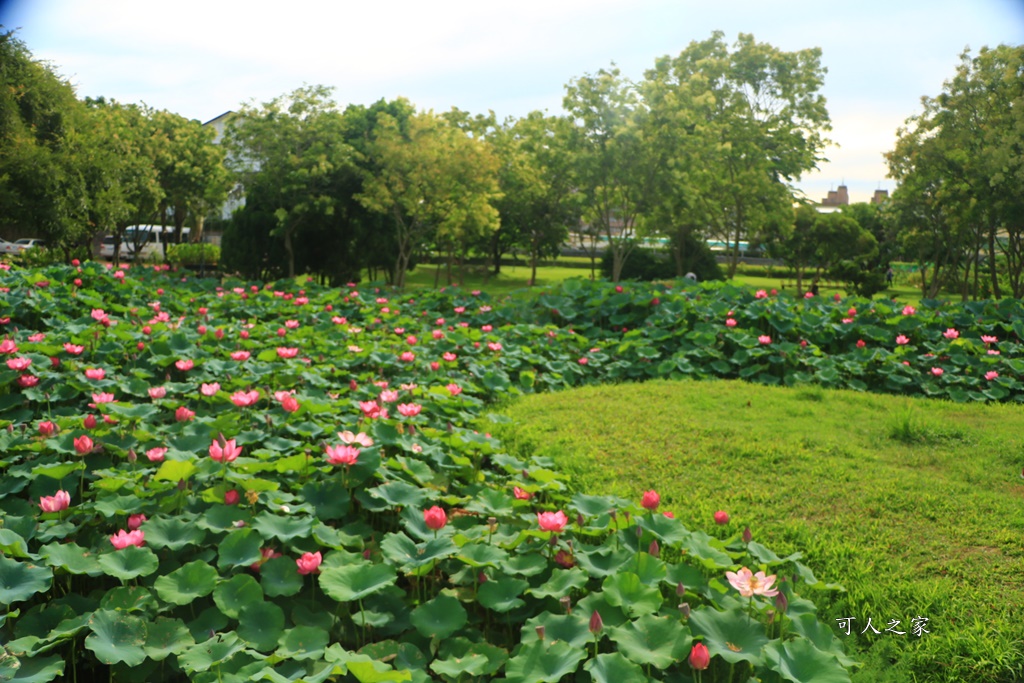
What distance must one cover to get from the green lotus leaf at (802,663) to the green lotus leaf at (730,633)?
0.05 metres

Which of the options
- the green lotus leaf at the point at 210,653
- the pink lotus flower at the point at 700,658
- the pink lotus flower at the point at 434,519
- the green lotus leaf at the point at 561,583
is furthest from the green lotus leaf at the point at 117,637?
the pink lotus flower at the point at 700,658

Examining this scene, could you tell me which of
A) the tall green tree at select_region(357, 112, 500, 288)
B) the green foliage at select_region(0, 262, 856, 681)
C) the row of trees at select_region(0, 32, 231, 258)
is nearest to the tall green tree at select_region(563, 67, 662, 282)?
the tall green tree at select_region(357, 112, 500, 288)

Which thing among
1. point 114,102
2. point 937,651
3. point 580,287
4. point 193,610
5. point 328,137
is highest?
point 114,102

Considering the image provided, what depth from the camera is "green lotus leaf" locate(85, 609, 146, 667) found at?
1.82m

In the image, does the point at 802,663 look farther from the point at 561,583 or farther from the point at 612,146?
the point at 612,146

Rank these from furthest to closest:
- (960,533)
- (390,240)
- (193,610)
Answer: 1. (390,240)
2. (960,533)
3. (193,610)

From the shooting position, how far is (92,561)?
225 cm

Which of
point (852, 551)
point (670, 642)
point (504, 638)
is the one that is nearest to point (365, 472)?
point (504, 638)

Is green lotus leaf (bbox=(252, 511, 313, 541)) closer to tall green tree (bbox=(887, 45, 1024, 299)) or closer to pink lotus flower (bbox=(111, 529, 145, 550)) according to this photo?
pink lotus flower (bbox=(111, 529, 145, 550))

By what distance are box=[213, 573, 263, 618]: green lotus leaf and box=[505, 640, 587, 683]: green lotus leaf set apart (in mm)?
773

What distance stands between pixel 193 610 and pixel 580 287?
22.6 feet

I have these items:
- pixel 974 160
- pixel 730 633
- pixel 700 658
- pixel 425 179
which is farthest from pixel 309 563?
pixel 974 160

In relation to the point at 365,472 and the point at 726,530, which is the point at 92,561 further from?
the point at 726,530

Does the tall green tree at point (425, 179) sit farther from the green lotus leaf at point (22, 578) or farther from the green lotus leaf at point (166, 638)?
the green lotus leaf at point (166, 638)
